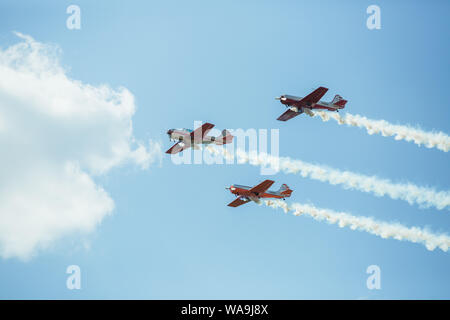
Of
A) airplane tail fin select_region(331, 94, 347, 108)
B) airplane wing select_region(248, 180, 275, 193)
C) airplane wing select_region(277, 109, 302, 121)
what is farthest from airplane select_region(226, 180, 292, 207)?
airplane tail fin select_region(331, 94, 347, 108)

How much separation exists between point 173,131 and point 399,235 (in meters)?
25.2

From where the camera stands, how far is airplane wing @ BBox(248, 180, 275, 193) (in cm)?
5885

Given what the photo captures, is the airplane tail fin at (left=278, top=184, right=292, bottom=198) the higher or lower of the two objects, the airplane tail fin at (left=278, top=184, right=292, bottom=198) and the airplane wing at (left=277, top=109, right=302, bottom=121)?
the lower

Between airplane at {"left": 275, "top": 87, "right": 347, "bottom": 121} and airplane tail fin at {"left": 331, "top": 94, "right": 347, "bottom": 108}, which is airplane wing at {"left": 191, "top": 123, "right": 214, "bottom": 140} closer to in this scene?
airplane at {"left": 275, "top": 87, "right": 347, "bottom": 121}

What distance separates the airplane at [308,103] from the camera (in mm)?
62250

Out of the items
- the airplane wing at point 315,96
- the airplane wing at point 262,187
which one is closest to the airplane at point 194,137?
the airplane wing at point 262,187

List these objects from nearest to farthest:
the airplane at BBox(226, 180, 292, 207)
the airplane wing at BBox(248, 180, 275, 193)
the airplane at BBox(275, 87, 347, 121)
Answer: the airplane wing at BBox(248, 180, 275, 193) < the airplane at BBox(226, 180, 292, 207) < the airplane at BBox(275, 87, 347, 121)

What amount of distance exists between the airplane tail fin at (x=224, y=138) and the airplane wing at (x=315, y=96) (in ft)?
28.1
